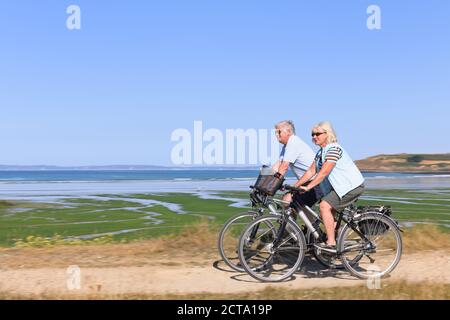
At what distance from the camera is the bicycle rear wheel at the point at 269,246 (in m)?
7.21

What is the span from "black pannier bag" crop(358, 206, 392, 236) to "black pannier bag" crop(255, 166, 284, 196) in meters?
1.22

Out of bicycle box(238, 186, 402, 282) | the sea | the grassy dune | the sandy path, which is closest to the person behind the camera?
the sandy path

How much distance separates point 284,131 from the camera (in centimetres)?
746

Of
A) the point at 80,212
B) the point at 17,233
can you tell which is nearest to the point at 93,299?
the point at 17,233

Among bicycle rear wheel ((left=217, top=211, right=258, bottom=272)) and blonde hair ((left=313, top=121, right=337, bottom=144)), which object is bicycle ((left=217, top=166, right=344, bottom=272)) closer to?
bicycle rear wheel ((left=217, top=211, right=258, bottom=272))

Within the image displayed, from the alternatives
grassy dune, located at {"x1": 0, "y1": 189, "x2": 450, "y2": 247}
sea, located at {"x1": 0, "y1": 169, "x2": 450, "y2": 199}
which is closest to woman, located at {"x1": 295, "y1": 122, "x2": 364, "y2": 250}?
grassy dune, located at {"x1": 0, "y1": 189, "x2": 450, "y2": 247}

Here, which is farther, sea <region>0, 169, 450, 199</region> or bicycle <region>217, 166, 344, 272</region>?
sea <region>0, 169, 450, 199</region>

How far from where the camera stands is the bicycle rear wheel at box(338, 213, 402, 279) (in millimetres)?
7367

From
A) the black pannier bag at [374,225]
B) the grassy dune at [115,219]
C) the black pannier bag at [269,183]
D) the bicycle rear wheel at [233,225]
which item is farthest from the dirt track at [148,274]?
the grassy dune at [115,219]

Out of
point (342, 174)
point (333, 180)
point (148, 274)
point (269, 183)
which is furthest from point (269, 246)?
point (148, 274)

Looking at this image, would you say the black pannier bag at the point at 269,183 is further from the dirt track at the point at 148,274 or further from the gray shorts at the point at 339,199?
the dirt track at the point at 148,274
